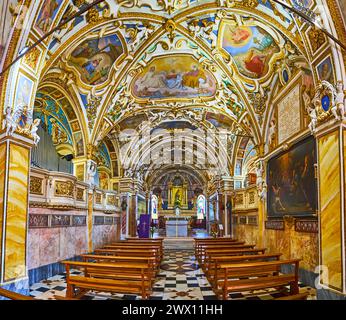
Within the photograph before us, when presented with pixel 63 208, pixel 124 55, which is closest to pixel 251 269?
pixel 63 208

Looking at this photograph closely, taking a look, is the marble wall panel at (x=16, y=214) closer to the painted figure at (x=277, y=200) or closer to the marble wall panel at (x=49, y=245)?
the marble wall panel at (x=49, y=245)

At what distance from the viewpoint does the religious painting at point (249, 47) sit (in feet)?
34.1

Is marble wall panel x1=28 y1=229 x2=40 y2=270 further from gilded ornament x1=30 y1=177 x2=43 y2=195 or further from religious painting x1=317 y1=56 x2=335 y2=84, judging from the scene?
religious painting x1=317 y1=56 x2=335 y2=84

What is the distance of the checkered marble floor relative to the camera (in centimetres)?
734

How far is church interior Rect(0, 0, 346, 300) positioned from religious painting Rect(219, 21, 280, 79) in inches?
1.9

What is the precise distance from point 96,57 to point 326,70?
25.2ft

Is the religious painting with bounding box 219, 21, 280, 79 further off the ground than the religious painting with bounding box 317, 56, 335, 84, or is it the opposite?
the religious painting with bounding box 219, 21, 280, 79

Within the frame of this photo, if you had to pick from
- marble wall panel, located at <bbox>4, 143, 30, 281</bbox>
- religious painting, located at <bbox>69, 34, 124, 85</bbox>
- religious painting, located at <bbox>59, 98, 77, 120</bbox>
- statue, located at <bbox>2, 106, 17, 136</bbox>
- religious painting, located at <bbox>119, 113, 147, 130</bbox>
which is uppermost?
religious painting, located at <bbox>69, 34, 124, 85</bbox>

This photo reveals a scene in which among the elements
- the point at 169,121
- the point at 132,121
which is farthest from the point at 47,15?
the point at 169,121

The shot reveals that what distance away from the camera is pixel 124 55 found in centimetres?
1191

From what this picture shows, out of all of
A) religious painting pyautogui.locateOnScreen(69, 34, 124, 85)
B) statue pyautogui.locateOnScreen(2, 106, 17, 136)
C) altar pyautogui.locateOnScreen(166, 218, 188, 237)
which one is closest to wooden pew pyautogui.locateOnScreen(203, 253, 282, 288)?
statue pyautogui.locateOnScreen(2, 106, 17, 136)

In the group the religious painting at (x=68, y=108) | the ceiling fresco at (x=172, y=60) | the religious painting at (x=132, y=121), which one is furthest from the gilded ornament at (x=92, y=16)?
the religious painting at (x=132, y=121)

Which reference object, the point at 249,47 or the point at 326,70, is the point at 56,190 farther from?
the point at 326,70
